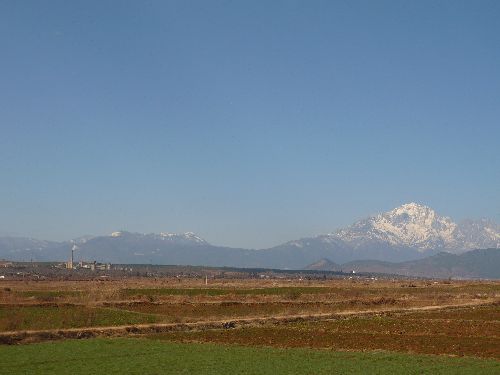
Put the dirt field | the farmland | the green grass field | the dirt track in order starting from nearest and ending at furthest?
the green grass field < the farmland < the dirt field < the dirt track

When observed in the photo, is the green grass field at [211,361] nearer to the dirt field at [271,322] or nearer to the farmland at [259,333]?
the farmland at [259,333]

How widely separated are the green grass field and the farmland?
0.06m

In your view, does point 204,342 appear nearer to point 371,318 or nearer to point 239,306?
point 371,318

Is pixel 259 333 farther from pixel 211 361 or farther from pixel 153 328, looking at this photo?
pixel 211 361

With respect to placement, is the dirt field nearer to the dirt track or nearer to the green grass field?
the dirt track

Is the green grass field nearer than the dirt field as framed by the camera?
Yes

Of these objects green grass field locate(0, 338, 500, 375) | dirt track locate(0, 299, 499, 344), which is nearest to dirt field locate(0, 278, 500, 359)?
dirt track locate(0, 299, 499, 344)

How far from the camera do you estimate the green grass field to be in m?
32.4

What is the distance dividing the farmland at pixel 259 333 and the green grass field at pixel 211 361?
0.06 metres

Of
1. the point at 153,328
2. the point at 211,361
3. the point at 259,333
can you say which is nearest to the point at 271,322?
the point at 259,333

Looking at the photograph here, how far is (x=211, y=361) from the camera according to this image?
117ft

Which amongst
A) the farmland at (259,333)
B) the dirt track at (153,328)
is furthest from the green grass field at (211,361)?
the dirt track at (153,328)

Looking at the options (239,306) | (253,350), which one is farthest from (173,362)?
(239,306)

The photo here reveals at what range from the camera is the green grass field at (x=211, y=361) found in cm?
3244
